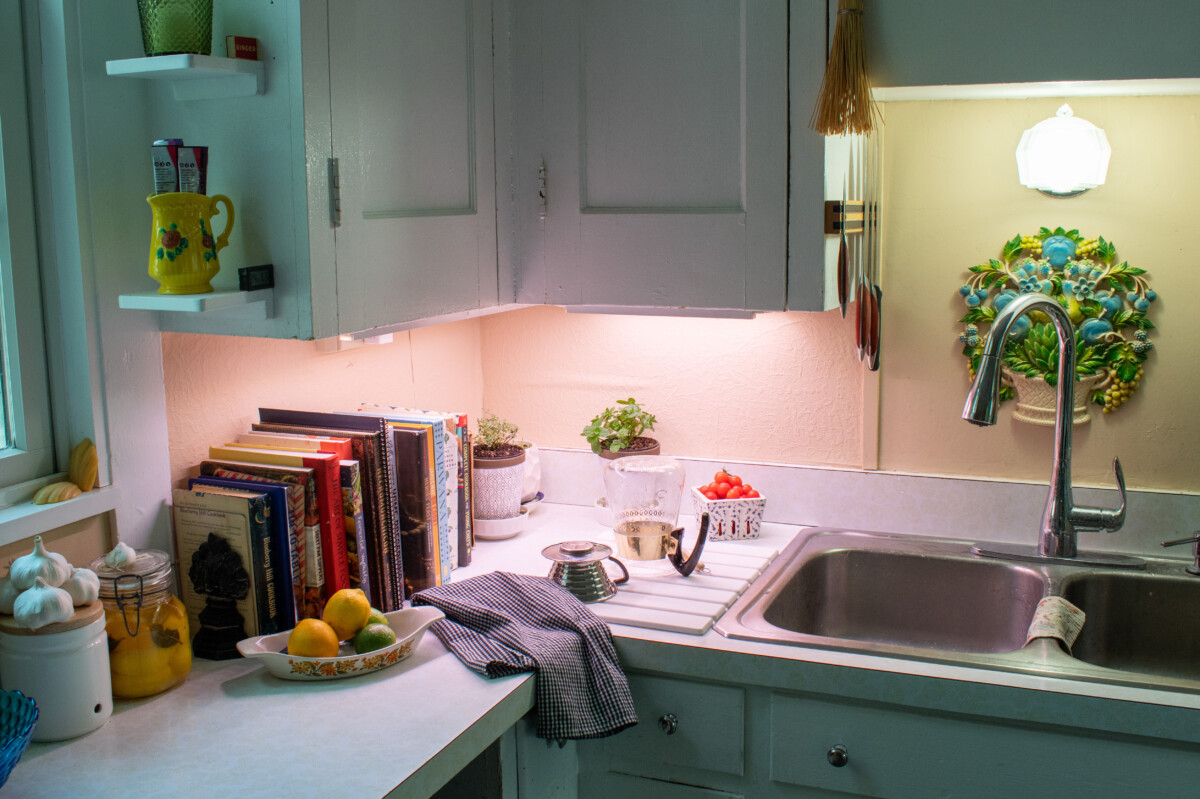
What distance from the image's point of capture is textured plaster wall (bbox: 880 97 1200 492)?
1896mm

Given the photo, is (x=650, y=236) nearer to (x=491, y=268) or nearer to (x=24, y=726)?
(x=491, y=268)

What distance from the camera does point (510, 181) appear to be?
6.36 ft

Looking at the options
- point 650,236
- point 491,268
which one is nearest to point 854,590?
point 650,236

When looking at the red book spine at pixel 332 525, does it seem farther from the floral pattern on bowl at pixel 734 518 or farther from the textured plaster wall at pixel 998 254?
the textured plaster wall at pixel 998 254

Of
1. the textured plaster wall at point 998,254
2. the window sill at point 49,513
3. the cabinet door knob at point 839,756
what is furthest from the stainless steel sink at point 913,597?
the window sill at point 49,513

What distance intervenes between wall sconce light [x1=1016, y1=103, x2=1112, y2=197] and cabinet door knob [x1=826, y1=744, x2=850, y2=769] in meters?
1.06

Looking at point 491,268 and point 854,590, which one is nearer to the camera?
point 491,268

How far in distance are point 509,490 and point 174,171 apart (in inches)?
36.3

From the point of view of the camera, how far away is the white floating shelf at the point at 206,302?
4.48 feet

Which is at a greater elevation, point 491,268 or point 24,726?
point 491,268

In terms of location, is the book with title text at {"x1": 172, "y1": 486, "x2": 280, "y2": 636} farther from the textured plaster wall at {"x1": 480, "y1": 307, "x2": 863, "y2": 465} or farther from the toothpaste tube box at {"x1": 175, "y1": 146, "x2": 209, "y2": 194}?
the textured plaster wall at {"x1": 480, "y1": 307, "x2": 863, "y2": 465}

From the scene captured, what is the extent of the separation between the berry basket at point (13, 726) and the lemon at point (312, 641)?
0.33m

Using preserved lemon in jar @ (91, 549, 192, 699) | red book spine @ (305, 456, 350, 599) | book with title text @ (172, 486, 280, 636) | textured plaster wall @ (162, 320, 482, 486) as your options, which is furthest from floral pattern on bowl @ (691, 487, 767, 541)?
preserved lemon in jar @ (91, 549, 192, 699)

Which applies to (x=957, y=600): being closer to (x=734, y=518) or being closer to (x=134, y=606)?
(x=734, y=518)
